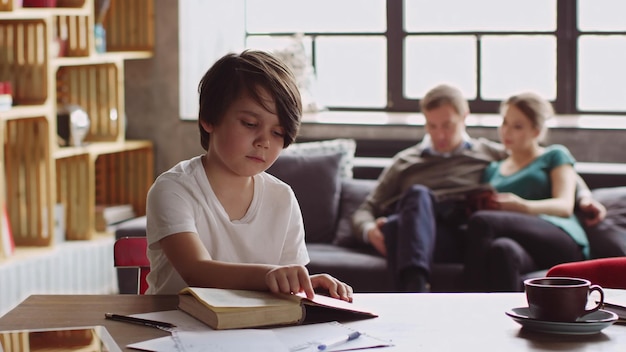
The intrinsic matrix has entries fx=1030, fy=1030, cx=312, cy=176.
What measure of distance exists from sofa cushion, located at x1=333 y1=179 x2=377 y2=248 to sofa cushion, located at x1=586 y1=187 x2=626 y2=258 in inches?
37.9

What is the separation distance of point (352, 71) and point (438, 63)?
0.50 meters

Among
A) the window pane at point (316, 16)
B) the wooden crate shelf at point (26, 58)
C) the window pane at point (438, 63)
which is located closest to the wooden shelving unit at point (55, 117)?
the wooden crate shelf at point (26, 58)

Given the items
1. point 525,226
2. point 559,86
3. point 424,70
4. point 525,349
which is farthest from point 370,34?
point 525,349

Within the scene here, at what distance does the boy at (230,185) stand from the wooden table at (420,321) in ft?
0.55

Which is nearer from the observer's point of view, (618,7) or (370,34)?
(618,7)

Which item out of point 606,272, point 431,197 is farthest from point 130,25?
point 606,272

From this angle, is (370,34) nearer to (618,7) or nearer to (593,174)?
(618,7)

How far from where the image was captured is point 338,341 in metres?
1.49

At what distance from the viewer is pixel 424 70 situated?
5.67 m

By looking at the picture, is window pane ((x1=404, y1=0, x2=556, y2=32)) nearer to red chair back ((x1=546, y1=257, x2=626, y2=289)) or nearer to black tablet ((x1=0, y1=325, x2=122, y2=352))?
red chair back ((x1=546, y1=257, x2=626, y2=289))

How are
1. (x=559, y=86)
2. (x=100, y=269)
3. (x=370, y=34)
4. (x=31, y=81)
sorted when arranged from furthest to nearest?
(x=370, y=34)
(x=559, y=86)
(x=100, y=269)
(x=31, y=81)

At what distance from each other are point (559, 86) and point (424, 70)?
2.45 feet

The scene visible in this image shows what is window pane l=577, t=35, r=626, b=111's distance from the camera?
5.30 metres

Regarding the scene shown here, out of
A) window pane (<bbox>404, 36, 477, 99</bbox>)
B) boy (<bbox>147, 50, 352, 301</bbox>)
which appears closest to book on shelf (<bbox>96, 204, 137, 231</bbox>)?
window pane (<bbox>404, 36, 477, 99</bbox>)
